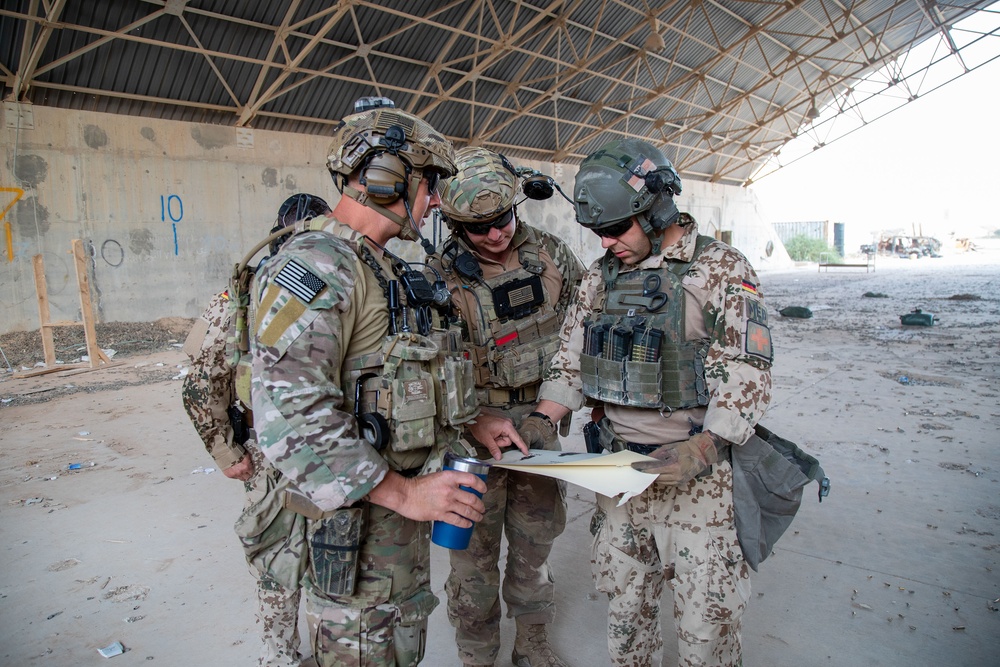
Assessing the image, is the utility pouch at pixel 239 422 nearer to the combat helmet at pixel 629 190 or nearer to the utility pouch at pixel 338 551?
the utility pouch at pixel 338 551

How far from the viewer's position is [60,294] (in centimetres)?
943

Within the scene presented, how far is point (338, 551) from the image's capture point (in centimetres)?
154

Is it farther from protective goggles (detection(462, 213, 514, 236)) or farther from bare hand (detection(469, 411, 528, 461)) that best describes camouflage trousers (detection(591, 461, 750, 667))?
protective goggles (detection(462, 213, 514, 236))

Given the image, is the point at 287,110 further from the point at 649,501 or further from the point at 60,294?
the point at 649,501

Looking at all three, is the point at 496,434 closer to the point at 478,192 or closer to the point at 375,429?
the point at 375,429

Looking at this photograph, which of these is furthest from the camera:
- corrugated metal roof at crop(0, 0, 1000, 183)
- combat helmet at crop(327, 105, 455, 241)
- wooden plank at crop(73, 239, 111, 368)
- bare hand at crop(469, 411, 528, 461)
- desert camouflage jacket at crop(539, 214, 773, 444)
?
corrugated metal roof at crop(0, 0, 1000, 183)

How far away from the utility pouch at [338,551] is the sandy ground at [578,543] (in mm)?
1277

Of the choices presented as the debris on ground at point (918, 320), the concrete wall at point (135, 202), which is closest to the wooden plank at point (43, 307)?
the concrete wall at point (135, 202)

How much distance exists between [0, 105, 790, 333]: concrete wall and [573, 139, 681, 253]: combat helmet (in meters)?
10.0

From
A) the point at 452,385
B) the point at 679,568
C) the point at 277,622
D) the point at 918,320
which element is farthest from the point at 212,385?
the point at 918,320

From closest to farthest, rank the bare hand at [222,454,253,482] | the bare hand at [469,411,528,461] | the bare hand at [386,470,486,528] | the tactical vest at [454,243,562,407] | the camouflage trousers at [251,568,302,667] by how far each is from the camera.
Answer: the bare hand at [386,470,486,528] → the bare hand at [469,411,528,461] → the camouflage trousers at [251,568,302,667] → the bare hand at [222,454,253,482] → the tactical vest at [454,243,562,407]

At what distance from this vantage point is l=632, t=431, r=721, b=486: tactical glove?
1788mm

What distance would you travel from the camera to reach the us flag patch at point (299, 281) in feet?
4.74

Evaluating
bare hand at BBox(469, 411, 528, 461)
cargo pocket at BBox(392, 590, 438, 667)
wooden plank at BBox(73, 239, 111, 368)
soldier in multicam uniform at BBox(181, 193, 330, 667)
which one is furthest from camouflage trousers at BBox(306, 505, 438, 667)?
wooden plank at BBox(73, 239, 111, 368)
